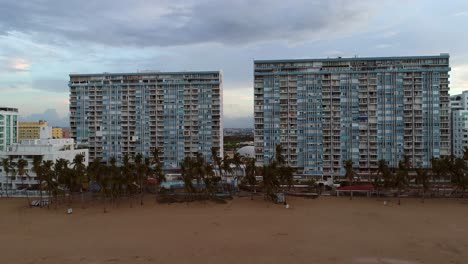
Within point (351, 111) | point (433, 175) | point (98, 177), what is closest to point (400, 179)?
point (433, 175)

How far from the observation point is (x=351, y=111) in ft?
180

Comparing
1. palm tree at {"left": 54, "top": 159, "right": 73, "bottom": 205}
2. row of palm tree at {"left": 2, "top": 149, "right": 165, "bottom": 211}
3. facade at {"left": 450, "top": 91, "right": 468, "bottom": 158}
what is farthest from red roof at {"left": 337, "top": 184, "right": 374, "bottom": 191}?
palm tree at {"left": 54, "top": 159, "right": 73, "bottom": 205}

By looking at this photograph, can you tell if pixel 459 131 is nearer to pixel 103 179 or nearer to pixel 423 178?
pixel 423 178

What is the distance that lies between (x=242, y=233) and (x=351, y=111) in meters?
33.2

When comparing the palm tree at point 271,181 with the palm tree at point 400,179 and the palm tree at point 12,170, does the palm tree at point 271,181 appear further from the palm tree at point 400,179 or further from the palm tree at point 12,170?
the palm tree at point 12,170

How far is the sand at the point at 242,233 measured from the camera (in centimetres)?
2361

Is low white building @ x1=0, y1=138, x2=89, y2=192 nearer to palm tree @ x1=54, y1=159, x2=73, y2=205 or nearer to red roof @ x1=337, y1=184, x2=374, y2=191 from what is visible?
palm tree @ x1=54, y1=159, x2=73, y2=205

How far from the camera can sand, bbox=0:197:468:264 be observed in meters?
23.6

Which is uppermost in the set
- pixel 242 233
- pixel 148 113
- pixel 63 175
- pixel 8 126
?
pixel 148 113

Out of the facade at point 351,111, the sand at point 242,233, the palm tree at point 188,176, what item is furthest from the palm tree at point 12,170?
the facade at point 351,111

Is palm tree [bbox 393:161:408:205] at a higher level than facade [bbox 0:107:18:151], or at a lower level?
lower

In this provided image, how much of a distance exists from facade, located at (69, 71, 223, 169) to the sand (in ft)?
68.6

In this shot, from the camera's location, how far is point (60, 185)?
136ft

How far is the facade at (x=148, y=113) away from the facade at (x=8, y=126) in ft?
54.8
